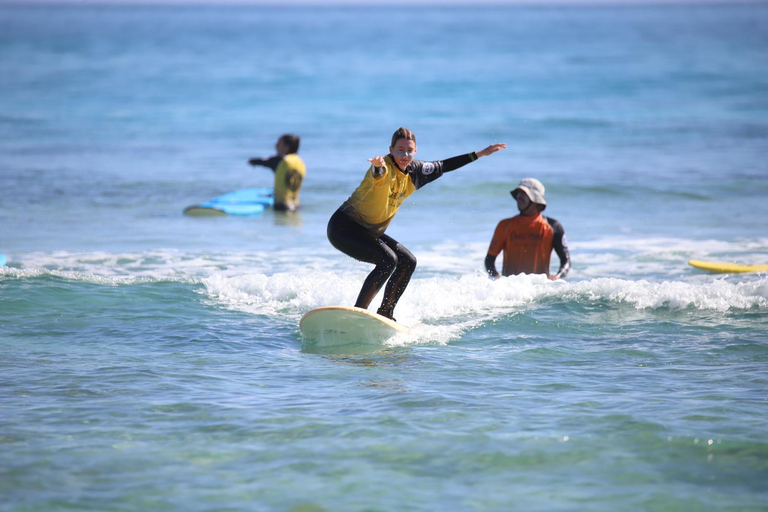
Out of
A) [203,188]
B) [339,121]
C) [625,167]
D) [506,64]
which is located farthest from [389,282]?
[506,64]

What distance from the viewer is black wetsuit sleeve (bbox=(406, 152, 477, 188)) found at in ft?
22.5

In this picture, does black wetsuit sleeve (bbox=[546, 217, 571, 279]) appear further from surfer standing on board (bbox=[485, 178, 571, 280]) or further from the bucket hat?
the bucket hat

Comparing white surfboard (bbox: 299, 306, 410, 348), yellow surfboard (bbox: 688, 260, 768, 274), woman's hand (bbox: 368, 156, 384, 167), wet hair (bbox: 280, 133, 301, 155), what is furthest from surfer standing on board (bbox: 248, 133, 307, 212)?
woman's hand (bbox: 368, 156, 384, 167)

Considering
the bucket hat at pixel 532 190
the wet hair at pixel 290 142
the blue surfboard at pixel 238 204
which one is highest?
the wet hair at pixel 290 142

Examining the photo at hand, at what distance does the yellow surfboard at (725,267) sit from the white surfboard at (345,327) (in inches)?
196

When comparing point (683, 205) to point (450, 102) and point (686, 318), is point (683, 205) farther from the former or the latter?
point (450, 102)

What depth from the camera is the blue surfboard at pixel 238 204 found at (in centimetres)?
1544

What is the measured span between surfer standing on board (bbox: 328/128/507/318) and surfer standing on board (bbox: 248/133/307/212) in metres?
8.41

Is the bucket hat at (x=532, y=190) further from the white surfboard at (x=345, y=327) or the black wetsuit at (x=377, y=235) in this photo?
the white surfboard at (x=345, y=327)

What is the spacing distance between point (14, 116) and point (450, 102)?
17.5m

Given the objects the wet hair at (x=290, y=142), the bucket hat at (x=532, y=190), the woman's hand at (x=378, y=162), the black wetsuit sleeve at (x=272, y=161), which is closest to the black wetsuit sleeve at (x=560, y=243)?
the bucket hat at (x=532, y=190)

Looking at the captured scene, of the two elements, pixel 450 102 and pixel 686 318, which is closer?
pixel 686 318

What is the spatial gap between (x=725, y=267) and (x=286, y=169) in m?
7.56

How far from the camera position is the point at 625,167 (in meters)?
22.5
